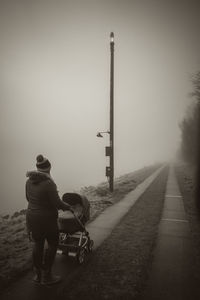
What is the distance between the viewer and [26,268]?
22.5 feet

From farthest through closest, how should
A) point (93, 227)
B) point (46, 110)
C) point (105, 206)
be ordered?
point (46, 110), point (105, 206), point (93, 227)

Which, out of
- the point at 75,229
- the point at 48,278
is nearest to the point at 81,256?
the point at 75,229

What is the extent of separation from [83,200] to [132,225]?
13.3ft

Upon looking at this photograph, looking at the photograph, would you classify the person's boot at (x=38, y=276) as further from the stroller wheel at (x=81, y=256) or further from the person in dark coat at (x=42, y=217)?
the stroller wheel at (x=81, y=256)

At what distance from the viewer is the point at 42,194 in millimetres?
6082

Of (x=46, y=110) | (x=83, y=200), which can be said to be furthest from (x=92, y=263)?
(x=46, y=110)

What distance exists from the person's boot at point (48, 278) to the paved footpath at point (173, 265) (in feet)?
5.80

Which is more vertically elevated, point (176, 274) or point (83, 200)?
point (83, 200)

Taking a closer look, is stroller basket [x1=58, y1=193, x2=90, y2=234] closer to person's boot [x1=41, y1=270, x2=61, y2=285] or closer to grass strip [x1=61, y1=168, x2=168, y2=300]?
grass strip [x1=61, y1=168, x2=168, y2=300]

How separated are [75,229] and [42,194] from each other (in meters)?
1.54

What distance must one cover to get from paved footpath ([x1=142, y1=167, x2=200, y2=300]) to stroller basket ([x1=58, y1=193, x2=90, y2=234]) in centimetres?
196

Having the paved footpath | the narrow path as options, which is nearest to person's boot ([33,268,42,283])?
the narrow path

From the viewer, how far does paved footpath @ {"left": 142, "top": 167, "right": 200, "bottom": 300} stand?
580cm

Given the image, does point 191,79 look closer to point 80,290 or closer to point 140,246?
point 140,246
